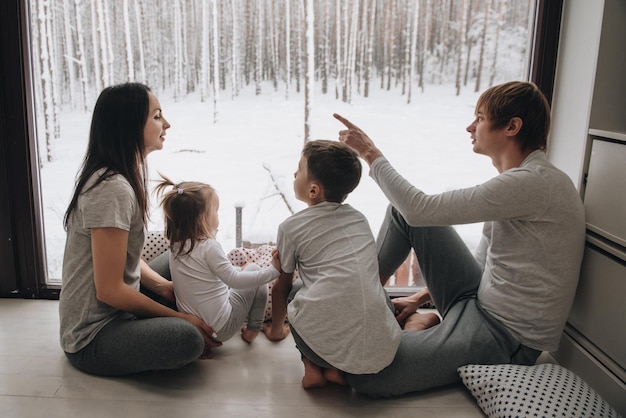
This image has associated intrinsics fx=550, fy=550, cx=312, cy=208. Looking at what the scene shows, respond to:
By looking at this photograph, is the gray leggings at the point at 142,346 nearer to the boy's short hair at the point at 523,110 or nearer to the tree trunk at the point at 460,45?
the boy's short hair at the point at 523,110

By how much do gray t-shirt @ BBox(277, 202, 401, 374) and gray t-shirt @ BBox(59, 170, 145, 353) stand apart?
0.47 meters

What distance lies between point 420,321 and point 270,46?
1.20 metres

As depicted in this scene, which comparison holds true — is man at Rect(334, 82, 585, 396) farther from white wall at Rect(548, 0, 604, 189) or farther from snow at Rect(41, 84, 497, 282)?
snow at Rect(41, 84, 497, 282)

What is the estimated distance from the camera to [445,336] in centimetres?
166

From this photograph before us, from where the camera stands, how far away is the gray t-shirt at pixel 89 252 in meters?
1.59

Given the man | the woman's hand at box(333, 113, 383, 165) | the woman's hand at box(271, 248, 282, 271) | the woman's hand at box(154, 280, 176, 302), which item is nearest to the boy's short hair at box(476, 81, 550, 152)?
the man

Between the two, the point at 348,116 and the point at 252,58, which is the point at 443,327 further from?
the point at 252,58

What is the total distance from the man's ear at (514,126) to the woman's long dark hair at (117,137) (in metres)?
1.10

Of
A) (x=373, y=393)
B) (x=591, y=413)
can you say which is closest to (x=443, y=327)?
(x=373, y=393)

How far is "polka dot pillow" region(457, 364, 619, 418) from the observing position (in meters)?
1.42

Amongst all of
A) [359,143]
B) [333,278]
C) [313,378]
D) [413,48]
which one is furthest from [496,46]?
[313,378]

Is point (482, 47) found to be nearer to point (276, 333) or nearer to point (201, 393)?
point (276, 333)

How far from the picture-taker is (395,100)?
222cm

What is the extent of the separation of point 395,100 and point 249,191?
2.32ft
